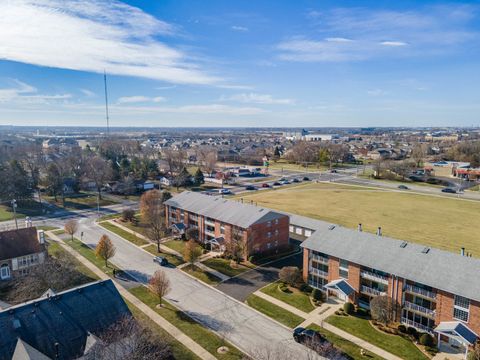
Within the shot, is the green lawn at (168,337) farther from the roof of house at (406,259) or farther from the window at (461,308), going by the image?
the window at (461,308)

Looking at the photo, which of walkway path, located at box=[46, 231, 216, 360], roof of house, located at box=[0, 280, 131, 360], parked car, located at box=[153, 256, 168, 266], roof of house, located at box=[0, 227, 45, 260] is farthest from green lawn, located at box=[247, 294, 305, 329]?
roof of house, located at box=[0, 227, 45, 260]

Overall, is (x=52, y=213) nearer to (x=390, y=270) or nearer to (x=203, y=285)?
(x=203, y=285)

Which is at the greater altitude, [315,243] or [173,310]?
[315,243]

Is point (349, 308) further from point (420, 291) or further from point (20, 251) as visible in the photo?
point (20, 251)

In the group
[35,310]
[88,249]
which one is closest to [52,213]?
[88,249]

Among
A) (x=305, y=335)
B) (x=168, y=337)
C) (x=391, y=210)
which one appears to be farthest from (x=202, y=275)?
(x=391, y=210)

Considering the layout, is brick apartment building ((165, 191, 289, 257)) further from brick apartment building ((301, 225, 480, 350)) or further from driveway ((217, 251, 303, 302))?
brick apartment building ((301, 225, 480, 350))

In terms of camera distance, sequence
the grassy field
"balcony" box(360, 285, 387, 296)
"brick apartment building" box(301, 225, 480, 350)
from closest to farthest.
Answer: "brick apartment building" box(301, 225, 480, 350)
"balcony" box(360, 285, 387, 296)
the grassy field
